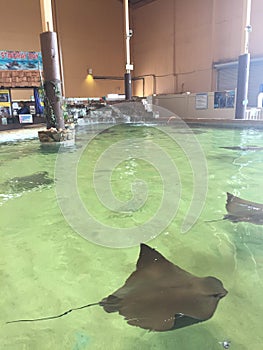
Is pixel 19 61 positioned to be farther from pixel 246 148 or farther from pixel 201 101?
pixel 246 148

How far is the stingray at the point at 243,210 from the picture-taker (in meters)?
2.78

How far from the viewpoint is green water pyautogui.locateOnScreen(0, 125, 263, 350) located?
4.78 feet

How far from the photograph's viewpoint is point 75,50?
62.6 feet

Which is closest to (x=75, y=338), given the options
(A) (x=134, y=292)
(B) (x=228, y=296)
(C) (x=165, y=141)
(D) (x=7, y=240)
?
(A) (x=134, y=292)

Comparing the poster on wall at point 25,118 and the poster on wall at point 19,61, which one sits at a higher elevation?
the poster on wall at point 19,61

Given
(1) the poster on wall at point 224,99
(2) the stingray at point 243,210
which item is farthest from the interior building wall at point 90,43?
(2) the stingray at point 243,210

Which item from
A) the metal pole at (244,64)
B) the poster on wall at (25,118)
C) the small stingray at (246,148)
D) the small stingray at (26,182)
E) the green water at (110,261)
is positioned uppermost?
the metal pole at (244,64)

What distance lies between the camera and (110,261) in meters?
2.18

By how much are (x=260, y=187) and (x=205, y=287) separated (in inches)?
92.8

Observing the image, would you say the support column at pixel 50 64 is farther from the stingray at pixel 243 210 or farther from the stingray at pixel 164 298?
the stingray at pixel 164 298

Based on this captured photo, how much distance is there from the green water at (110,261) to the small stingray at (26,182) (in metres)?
0.02

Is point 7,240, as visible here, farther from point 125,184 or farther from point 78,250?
point 125,184

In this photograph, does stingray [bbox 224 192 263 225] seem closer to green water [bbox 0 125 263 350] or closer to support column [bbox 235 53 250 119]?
green water [bbox 0 125 263 350]

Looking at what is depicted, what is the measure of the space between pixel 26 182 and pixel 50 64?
4341 millimetres
